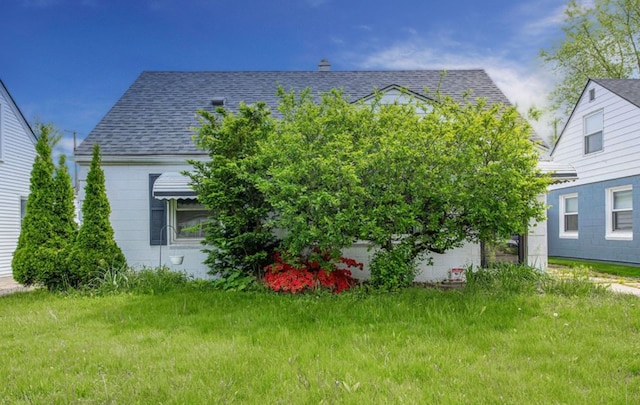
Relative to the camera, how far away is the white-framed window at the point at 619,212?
13.9 meters

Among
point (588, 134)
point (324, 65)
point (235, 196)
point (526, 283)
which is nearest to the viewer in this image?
point (526, 283)

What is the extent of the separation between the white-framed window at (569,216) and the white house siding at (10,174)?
74.9ft

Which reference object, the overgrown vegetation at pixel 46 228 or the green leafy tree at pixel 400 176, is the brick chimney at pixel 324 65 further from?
the overgrown vegetation at pixel 46 228

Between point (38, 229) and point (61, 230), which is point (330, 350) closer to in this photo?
point (61, 230)

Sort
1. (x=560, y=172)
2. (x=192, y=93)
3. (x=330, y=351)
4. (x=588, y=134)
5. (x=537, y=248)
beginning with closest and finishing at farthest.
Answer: (x=330, y=351) → (x=560, y=172) → (x=537, y=248) → (x=192, y=93) → (x=588, y=134)

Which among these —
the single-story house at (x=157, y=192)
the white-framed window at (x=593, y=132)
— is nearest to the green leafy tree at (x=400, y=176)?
the single-story house at (x=157, y=192)

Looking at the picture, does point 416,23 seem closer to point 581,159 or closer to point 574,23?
point 581,159

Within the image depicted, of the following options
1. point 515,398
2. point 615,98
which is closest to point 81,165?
point 515,398

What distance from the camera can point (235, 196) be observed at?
9.19 metres

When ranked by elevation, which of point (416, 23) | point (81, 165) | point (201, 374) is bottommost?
point (201, 374)

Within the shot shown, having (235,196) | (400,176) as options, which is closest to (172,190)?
(235,196)

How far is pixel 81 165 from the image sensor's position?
11.3m

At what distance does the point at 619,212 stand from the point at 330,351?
14.6m

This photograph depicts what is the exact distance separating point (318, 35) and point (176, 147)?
9.67 meters
